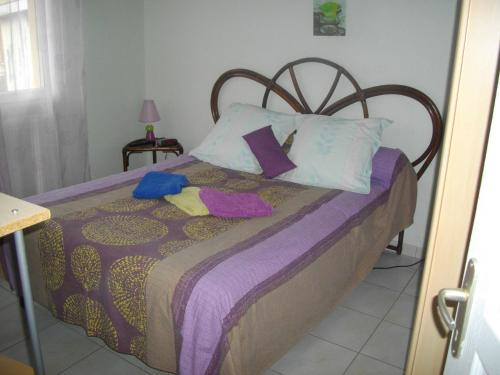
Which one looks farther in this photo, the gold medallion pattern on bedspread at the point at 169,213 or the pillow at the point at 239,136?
the pillow at the point at 239,136

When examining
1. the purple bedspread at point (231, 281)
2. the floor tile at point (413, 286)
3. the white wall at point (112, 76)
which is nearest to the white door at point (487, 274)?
the purple bedspread at point (231, 281)

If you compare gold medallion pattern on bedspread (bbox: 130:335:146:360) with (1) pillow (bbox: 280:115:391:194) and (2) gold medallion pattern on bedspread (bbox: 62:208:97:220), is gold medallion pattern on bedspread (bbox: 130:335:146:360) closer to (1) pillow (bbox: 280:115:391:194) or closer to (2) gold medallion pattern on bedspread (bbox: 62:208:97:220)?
(2) gold medallion pattern on bedspread (bbox: 62:208:97:220)

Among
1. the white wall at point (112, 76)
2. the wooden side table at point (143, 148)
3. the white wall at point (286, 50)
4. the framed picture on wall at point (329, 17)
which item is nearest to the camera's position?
the white wall at point (286, 50)

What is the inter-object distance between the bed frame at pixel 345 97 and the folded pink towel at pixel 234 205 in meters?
1.11

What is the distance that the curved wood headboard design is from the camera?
2711mm

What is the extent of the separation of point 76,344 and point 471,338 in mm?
1861

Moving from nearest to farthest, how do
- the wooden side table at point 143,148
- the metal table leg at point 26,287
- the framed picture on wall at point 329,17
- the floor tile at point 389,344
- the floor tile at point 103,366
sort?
the metal table leg at point 26,287 → the floor tile at point 103,366 → the floor tile at point 389,344 → the framed picture on wall at point 329,17 → the wooden side table at point 143,148

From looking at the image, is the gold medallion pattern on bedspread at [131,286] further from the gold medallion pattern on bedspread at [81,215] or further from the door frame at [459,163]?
the door frame at [459,163]

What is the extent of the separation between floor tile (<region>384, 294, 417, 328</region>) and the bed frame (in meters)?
0.56

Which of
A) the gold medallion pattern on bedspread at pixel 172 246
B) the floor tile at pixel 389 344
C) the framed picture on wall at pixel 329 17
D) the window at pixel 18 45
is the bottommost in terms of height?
the floor tile at pixel 389 344

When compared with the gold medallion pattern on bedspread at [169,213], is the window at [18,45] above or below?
above

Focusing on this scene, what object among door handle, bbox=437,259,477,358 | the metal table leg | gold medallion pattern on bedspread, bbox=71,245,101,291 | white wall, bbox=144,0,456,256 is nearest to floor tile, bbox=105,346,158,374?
gold medallion pattern on bedspread, bbox=71,245,101,291

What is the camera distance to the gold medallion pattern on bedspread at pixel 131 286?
170 centimetres

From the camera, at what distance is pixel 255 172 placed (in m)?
2.90
